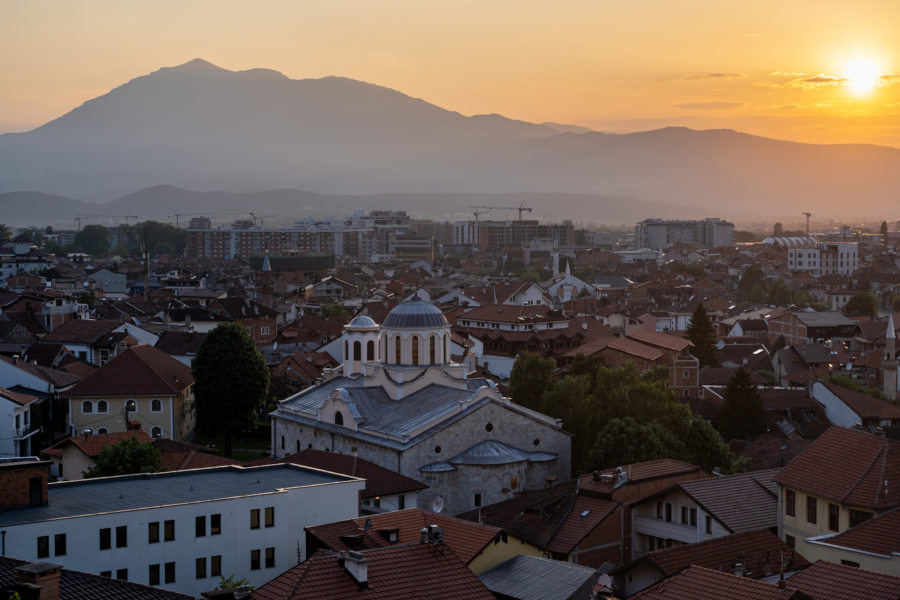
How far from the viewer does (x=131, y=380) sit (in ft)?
138

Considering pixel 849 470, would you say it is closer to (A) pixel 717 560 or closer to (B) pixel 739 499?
(B) pixel 739 499

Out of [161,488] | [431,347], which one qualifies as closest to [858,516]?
[161,488]

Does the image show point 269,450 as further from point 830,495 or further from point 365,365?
point 830,495

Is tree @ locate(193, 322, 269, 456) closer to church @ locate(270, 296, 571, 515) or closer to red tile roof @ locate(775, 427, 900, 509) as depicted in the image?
church @ locate(270, 296, 571, 515)

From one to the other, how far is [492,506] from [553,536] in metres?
4.13

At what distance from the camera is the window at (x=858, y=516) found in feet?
78.2

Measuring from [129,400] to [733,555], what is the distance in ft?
81.2

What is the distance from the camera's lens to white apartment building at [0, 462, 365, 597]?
21234mm

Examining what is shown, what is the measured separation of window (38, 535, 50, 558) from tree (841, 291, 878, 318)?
78.9 metres

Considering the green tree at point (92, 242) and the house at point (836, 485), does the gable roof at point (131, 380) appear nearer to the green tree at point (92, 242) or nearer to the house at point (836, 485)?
the house at point (836, 485)

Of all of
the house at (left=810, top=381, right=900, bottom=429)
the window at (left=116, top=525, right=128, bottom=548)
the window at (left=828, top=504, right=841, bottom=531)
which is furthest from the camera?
the house at (left=810, top=381, right=900, bottom=429)

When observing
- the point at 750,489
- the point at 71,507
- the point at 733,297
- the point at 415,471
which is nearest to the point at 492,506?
the point at 415,471

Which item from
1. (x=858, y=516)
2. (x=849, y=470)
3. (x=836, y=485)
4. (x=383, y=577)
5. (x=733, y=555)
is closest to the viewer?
(x=383, y=577)

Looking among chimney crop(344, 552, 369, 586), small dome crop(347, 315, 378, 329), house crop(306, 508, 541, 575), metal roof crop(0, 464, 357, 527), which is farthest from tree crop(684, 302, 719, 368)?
chimney crop(344, 552, 369, 586)
